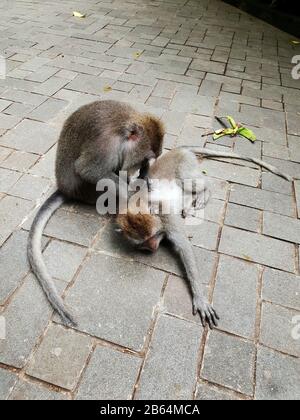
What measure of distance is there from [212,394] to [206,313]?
0.55m

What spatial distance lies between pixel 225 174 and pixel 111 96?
2.28m

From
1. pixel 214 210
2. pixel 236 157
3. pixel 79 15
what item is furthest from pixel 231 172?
pixel 79 15

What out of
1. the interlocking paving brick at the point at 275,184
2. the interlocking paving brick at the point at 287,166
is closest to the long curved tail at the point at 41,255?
the interlocking paving brick at the point at 275,184

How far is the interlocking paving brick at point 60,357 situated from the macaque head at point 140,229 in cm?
84

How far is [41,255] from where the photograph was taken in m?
2.92

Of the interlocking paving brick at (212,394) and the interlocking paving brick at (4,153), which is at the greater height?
the interlocking paving brick at (4,153)

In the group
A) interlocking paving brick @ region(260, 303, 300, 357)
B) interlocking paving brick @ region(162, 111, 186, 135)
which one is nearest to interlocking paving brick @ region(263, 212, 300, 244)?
interlocking paving brick @ region(260, 303, 300, 357)

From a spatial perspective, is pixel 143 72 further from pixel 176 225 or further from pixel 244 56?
pixel 176 225

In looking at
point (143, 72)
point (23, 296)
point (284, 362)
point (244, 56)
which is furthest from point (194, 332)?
point (244, 56)

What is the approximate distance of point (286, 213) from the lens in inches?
144

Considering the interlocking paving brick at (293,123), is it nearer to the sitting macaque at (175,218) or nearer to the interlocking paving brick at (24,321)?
the sitting macaque at (175,218)

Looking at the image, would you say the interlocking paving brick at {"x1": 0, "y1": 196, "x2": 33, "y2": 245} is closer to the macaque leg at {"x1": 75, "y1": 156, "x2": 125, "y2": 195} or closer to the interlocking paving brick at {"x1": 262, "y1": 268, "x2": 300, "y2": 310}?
the macaque leg at {"x1": 75, "y1": 156, "x2": 125, "y2": 195}

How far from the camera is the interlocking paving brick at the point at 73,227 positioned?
3.21 meters

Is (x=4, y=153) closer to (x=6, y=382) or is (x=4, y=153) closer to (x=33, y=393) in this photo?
(x=6, y=382)
